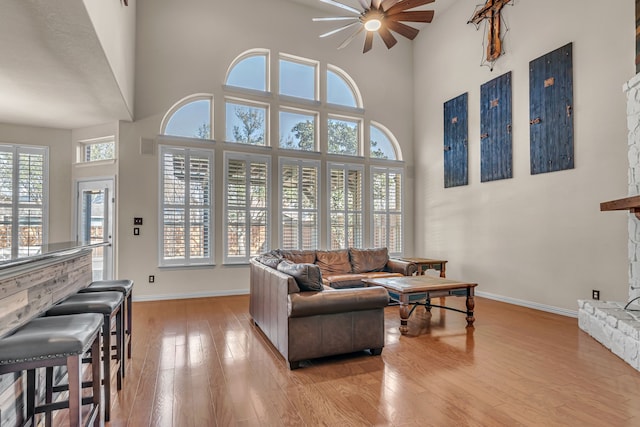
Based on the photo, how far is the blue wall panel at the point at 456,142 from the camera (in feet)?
20.5

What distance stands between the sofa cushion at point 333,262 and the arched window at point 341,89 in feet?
10.7

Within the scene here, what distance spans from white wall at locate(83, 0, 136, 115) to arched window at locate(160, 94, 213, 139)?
62 cm

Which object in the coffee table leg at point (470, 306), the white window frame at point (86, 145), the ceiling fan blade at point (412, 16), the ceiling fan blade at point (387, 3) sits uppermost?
the ceiling fan blade at point (412, 16)

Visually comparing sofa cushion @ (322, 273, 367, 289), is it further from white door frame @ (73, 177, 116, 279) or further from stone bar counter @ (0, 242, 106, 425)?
white door frame @ (73, 177, 116, 279)

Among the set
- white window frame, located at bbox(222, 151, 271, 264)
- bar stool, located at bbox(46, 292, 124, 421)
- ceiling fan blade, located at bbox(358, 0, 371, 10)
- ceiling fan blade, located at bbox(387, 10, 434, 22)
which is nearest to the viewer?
bar stool, located at bbox(46, 292, 124, 421)

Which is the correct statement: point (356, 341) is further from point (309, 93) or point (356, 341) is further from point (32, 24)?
point (309, 93)

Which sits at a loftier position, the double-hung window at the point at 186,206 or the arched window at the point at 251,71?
the arched window at the point at 251,71

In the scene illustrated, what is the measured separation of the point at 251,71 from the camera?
20.9ft

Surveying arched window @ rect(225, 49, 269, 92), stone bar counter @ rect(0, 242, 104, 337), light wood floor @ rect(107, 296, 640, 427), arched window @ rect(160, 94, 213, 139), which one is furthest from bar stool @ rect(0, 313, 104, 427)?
arched window @ rect(225, 49, 269, 92)

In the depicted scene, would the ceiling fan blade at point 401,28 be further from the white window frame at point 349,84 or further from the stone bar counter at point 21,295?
the stone bar counter at point 21,295

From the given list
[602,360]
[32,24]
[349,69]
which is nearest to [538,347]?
[602,360]

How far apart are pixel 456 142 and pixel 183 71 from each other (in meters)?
5.05

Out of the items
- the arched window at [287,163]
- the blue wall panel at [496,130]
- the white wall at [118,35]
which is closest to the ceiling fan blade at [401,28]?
the blue wall panel at [496,130]

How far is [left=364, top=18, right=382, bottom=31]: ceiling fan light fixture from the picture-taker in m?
4.26
